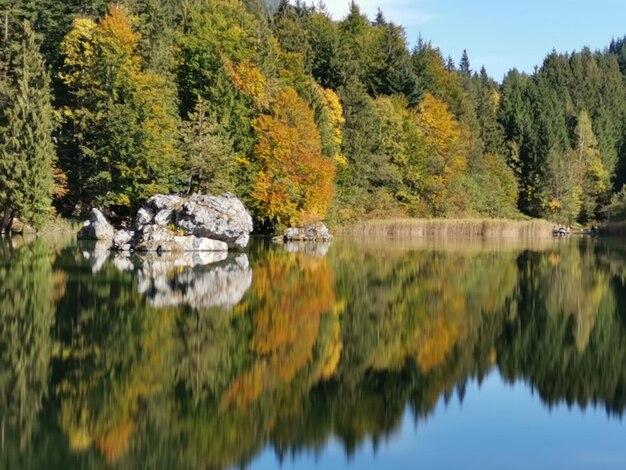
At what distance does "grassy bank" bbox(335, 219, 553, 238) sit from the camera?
66.0m

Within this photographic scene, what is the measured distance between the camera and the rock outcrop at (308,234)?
5441 centimetres

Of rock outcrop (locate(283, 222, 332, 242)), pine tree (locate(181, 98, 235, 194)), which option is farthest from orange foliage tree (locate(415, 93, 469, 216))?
pine tree (locate(181, 98, 235, 194))

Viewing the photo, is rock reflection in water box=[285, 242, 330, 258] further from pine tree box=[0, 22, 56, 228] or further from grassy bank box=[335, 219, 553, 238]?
grassy bank box=[335, 219, 553, 238]

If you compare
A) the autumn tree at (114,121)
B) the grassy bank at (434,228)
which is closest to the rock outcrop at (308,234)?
the autumn tree at (114,121)

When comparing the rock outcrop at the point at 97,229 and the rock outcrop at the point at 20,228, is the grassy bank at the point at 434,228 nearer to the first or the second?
the rock outcrop at the point at 97,229

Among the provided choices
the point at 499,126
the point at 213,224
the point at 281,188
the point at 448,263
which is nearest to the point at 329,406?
the point at 448,263

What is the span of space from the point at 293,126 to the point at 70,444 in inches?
1915

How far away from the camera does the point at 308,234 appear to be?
180ft

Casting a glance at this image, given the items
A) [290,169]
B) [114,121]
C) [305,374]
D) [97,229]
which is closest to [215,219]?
[97,229]

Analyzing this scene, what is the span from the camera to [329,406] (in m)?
10.4

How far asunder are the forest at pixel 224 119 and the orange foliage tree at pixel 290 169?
97 mm

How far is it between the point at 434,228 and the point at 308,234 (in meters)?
15.3

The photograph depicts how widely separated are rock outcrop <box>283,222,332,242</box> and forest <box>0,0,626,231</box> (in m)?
0.79

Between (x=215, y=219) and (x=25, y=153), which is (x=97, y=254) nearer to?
(x=215, y=219)
